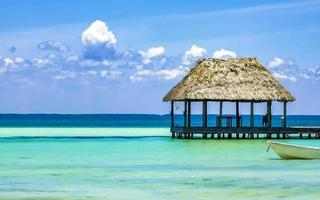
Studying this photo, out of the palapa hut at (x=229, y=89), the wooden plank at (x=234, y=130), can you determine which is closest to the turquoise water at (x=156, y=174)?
the wooden plank at (x=234, y=130)

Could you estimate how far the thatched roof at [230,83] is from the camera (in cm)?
4153

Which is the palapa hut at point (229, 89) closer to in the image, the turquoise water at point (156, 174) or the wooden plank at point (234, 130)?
the wooden plank at point (234, 130)

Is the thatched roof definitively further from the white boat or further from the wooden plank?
the white boat

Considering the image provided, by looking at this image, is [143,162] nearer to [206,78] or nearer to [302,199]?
Answer: [302,199]

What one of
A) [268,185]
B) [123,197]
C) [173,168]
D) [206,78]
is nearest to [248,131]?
[206,78]

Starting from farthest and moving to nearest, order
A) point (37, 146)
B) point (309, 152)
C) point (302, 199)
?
point (37, 146), point (309, 152), point (302, 199)

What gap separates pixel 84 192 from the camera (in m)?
20.1

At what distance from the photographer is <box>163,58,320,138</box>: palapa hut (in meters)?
41.4

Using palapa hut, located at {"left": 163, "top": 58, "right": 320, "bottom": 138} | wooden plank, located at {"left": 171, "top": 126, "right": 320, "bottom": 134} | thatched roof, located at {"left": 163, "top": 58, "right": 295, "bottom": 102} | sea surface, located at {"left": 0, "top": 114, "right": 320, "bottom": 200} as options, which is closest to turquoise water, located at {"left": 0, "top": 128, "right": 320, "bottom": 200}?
sea surface, located at {"left": 0, "top": 114, "right": 320, "bottom": 200}

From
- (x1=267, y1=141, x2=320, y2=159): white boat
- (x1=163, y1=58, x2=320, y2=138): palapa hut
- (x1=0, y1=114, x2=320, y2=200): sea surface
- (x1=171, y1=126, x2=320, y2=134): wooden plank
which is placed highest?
(x1=163, y1=58, x2=320, y2=138): palapa hut

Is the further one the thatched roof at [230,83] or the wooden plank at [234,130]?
the thatched roof at [230,83]

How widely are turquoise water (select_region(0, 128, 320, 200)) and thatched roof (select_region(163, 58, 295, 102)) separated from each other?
5.73 m

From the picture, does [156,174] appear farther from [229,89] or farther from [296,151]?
[229,89]

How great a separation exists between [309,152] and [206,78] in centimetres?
1401
